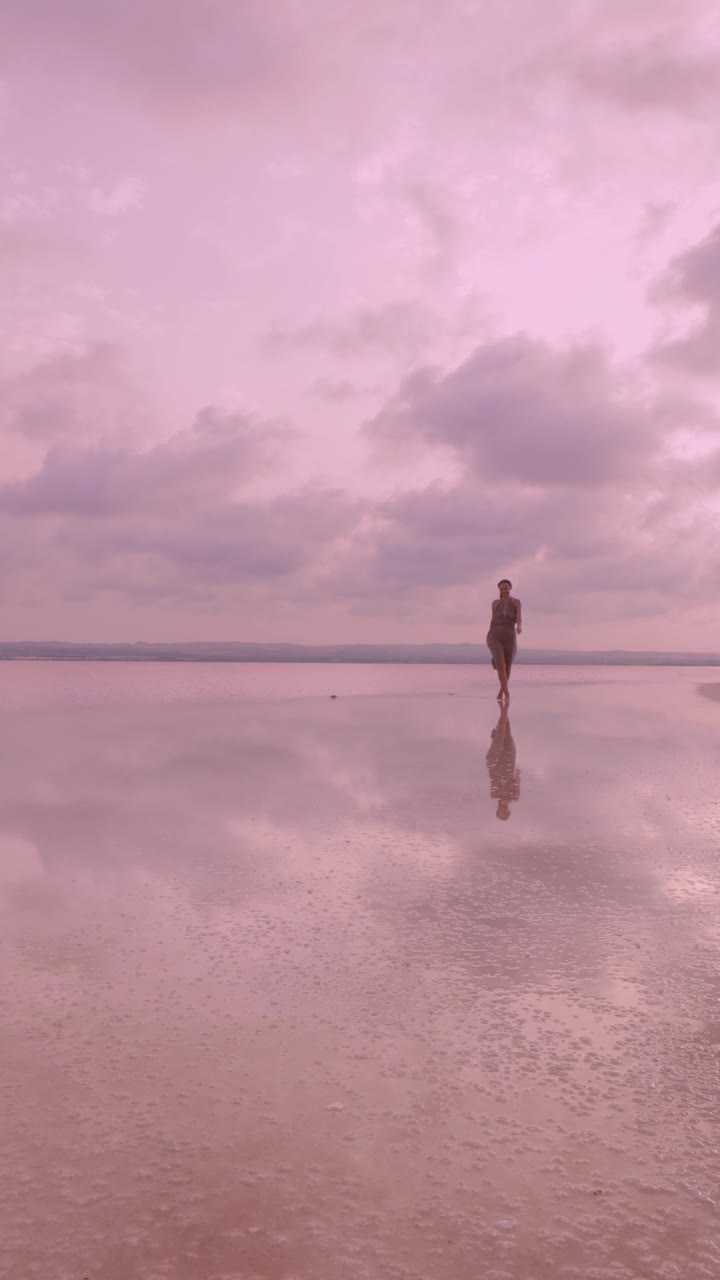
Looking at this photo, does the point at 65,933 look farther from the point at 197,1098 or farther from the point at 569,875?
the point at 569,875

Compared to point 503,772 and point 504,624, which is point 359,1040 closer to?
point 503,772

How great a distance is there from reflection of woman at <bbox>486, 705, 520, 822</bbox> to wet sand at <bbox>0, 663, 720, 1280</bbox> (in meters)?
0.15

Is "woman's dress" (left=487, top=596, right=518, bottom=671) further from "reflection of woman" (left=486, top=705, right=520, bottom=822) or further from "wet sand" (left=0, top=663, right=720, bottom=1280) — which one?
"wet sand" (left=0, top=663, right=720, bottom=1280)

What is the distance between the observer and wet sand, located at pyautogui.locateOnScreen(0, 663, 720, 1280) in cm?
226

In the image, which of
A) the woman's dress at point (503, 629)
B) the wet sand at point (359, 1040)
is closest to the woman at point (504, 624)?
the woman's dress at point (503, 629)

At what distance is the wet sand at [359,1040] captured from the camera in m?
2.26

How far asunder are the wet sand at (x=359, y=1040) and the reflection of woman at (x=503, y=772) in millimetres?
153

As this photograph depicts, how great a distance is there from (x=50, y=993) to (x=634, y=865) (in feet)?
11.9

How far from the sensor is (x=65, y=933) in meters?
4.49

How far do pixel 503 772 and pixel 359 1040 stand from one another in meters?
6.72

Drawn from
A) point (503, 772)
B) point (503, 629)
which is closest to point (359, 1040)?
point (503, 772)

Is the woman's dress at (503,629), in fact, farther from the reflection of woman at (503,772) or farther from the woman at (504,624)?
the reflection of woman at (503,772)

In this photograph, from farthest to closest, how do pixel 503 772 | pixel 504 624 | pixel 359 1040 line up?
pixel 504 624, pixel 503 772, pixel 359 1040

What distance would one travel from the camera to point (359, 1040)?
329 centimetres
